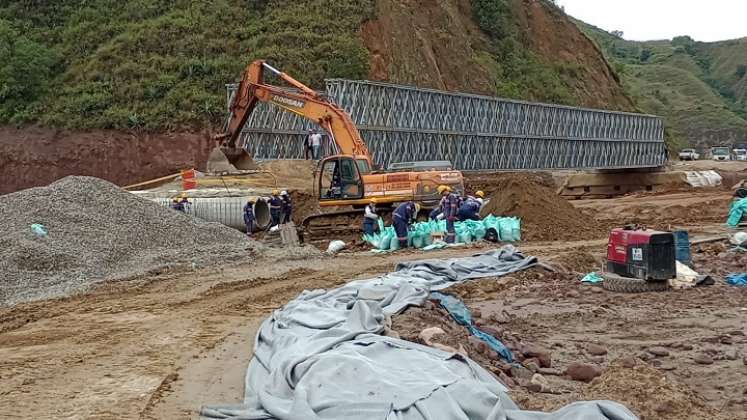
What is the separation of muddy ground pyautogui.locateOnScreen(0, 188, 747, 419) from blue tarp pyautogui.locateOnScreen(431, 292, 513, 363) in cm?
24

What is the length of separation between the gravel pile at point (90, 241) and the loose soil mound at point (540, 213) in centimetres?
685

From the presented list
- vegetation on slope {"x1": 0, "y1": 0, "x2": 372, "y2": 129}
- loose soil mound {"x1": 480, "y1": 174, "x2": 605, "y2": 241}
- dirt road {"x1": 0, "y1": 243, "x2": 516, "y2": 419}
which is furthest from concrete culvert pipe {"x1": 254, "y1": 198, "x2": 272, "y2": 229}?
vegetation on slope {"x1": 0, "y1": 0, "x2": 372, "y2": 129}

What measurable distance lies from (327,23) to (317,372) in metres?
35.8

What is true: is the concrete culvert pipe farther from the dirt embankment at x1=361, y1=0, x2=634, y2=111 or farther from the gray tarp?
the dirt embankment at x1=361, y1=0, x2=634, y2=111

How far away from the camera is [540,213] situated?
2000cm

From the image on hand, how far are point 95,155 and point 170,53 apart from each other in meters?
7.79

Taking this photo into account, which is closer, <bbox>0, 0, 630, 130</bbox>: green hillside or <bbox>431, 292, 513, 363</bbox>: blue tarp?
<bbox>431, 292, 513, 363</bbox>: blue tarp

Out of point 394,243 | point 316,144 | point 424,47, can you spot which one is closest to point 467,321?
point 394,243

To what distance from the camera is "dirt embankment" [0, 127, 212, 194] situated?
1323 inches

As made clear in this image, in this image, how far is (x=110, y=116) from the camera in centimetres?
3541

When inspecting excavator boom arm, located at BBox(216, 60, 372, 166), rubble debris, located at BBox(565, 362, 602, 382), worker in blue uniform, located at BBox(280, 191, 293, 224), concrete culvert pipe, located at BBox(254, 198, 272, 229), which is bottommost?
concrete culvert pipe, located at BBox(254, 198, 272, 229)

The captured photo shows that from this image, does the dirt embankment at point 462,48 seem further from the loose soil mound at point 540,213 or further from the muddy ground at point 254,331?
the muddy ground at point 254,331

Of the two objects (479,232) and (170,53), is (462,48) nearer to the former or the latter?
(170,53)

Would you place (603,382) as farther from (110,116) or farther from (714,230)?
(110,116)
